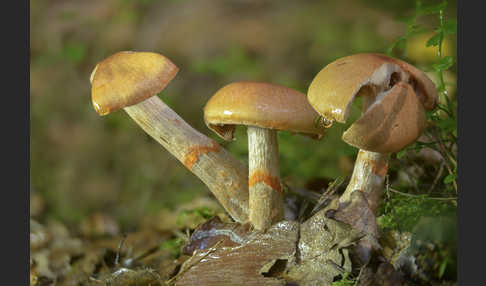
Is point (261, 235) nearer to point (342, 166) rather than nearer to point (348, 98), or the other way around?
point (348, 98)

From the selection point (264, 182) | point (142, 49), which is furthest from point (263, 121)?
point (142, 49)

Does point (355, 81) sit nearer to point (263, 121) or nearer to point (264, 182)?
point (263, 121)

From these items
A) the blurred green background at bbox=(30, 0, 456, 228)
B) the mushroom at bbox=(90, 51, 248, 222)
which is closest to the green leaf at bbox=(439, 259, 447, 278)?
the mushroom at bbox=(90, 51, 248, 222)

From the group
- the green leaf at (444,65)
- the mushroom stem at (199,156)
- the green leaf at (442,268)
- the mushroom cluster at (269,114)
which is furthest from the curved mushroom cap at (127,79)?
the green leaf at (442,268)

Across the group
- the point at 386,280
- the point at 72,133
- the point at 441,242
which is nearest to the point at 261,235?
the point at 386,280

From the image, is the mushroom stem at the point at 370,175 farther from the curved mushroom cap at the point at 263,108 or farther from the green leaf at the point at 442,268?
the green leaf at the point at 442,268
